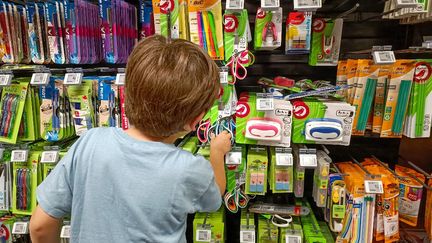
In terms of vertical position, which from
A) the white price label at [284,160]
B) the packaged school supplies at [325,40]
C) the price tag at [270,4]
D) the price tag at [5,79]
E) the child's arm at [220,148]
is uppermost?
the price tag at [270,4]

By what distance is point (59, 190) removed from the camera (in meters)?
0.96

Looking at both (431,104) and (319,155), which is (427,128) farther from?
(319,155)

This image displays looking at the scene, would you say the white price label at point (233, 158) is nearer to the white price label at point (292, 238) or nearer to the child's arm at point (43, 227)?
the white price label at point (292, 238)

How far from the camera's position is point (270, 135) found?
137 centimetres

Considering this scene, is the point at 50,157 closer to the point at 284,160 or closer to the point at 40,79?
the point at 40,79

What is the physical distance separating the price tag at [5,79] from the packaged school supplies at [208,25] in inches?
34.4

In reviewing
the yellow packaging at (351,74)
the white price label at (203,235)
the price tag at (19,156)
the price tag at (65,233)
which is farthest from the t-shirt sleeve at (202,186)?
the price tag at (19,156)

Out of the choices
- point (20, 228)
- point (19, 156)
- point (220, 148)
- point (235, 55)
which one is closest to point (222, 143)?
point (220, 148)

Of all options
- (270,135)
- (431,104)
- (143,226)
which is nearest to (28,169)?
(143,226)

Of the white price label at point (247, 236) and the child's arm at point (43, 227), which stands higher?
the child's arm at point (43, 227)

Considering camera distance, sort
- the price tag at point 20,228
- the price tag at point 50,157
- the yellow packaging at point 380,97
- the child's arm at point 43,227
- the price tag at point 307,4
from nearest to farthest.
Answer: the child's arm at point 43,227 → the price tag at point 307,4 → the yellow packaging at point 380,97 → the price tag at point 50,157 → the price tag at point 20,228

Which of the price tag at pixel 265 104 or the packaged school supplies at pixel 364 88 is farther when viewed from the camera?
the packaged school supplies at pixel 364 88

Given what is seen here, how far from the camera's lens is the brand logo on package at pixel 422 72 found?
138 centimetres

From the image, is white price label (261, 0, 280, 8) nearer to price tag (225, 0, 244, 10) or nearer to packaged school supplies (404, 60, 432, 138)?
price tag (225, 0, 244, 10)
